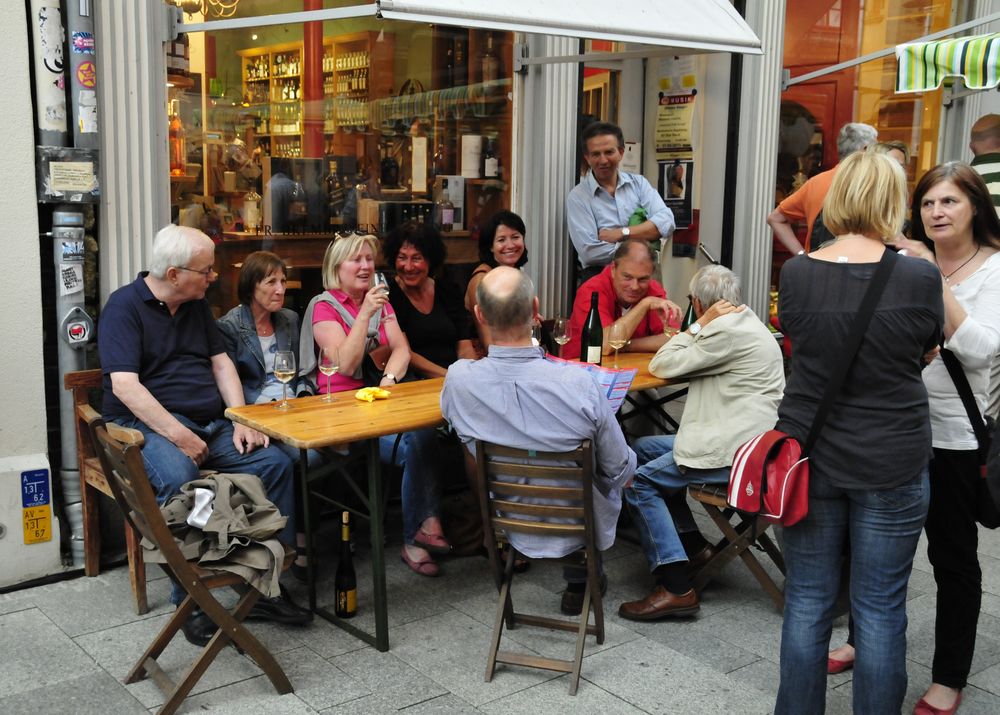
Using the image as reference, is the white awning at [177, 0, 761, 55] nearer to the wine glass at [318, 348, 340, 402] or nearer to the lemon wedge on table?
the wine glass at [318, 348, 340, 402]

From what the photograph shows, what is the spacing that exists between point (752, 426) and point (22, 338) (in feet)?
→ 9.49

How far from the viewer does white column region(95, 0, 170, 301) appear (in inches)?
Result: 168

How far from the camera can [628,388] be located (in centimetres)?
404

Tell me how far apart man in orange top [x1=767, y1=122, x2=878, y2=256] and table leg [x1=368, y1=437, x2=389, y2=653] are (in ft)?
10.2

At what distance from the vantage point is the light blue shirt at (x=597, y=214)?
5805 millimetres

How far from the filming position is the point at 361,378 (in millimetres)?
4613

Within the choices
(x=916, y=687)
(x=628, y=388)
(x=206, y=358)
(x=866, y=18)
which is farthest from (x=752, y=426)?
(x=866, y=18)

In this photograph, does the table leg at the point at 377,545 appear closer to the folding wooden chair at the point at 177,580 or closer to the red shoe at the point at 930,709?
the folding wooden chair at the point at 177,580

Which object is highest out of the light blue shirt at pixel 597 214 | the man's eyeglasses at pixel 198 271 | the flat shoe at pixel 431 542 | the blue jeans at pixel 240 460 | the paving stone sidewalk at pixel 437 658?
the light blue shirt at pixel 597 214

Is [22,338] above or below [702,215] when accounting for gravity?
below

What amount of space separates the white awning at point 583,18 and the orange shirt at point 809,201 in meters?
1.14

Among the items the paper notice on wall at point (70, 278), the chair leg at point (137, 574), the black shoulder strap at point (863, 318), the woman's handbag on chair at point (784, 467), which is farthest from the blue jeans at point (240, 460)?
the black shoulder strap at point (863, 318)

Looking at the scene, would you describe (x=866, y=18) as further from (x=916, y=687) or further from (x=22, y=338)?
(x=22, y=338)

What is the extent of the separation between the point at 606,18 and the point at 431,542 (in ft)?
7.70
